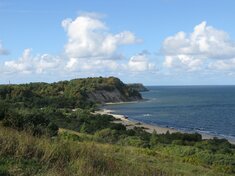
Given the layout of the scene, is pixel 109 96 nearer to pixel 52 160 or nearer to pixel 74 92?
pixel 74 92

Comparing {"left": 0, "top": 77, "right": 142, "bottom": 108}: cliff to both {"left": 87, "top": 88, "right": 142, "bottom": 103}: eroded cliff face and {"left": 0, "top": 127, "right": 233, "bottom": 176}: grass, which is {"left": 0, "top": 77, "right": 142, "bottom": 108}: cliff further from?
{"left": 0, "top": 127, "right": 233, "bottom": 176}: grass

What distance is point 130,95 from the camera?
170625 millimetres

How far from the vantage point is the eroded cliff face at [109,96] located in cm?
15175

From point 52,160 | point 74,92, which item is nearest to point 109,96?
point 74,92

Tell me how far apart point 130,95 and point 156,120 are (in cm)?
8537

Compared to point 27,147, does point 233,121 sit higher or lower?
lower

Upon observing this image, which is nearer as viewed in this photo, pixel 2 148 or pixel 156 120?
pixel 2 148

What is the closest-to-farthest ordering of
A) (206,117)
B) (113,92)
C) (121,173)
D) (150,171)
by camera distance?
(121,173) → (150,171) → (206,117) → (113,92)

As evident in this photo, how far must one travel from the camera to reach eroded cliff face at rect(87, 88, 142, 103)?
498 feet

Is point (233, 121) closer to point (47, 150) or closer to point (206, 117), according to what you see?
point (206, 117)

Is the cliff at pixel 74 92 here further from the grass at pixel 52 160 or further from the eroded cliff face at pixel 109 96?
the grass at pixel 52 160

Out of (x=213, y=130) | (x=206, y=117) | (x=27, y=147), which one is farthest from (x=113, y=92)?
(x=27, y=147)

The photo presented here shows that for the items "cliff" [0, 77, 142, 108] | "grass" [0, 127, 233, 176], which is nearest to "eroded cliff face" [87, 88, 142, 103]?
"cliff" [0, 77, 142, 108]

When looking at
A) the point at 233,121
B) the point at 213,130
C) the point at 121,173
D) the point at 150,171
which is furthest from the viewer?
the point at 233,121
